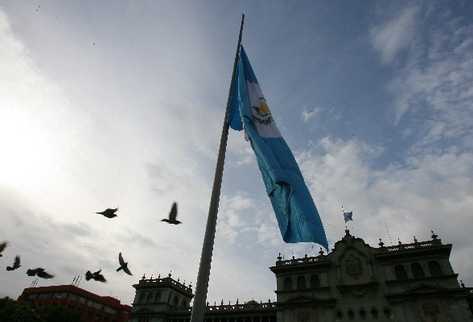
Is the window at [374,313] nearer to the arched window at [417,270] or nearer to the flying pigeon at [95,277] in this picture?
the arched window at [417,270]

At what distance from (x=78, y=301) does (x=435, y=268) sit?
98.5 meters

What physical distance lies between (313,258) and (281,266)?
188 inches

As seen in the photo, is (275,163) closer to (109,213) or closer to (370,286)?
(109,213)

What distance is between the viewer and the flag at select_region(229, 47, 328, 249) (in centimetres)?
1117

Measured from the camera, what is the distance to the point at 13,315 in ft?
154

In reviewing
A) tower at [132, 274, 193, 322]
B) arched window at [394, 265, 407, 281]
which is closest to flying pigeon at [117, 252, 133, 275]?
arched window at [394, 265, 407, 281]

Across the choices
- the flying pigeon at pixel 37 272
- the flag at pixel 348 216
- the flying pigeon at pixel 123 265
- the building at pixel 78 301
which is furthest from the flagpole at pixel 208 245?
the building at pixel 78 301

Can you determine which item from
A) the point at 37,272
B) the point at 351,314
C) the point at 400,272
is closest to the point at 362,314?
the point at 351,314

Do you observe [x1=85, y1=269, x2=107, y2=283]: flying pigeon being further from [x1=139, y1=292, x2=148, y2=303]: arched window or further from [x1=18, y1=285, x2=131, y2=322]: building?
[x1=18, y1=285, x2=131, y2=322]: building

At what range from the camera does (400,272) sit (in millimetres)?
41250

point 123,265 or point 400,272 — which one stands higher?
point 400,272

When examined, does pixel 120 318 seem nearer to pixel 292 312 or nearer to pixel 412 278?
pixel 292 312

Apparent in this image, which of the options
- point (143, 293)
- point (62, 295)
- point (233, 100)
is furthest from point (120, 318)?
point (233, 100)

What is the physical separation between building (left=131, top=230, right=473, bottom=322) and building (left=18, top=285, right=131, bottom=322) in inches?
2840
